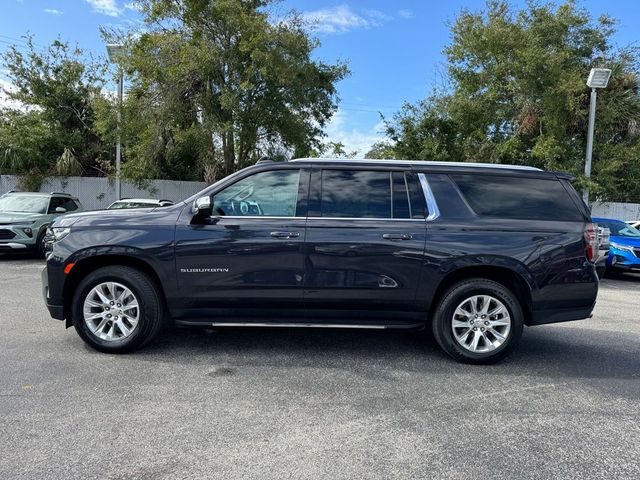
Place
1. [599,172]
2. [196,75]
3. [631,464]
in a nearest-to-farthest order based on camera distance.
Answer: [631,464]
[196,75]
[599,172]

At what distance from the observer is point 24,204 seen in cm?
1267

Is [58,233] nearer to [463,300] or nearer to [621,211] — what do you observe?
[463,300]

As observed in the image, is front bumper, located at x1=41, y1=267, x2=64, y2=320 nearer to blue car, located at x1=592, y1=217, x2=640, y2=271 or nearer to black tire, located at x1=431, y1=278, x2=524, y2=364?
black tire, located at x1=431, y1=278, x2=524, y2=364

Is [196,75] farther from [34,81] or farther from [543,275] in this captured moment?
[543,275]

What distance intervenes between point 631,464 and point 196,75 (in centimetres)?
1459

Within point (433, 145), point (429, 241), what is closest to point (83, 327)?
point (429, 241)

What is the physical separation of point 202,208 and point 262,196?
0.62 metres

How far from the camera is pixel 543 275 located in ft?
15.8

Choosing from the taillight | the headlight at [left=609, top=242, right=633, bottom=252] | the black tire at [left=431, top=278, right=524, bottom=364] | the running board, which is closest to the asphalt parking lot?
the black tire at [left=431, top=278, right=524, bottom=364]

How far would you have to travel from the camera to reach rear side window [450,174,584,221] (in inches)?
195

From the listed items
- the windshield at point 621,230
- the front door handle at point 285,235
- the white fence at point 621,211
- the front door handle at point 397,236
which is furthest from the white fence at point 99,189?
the front door handle at point 397,236

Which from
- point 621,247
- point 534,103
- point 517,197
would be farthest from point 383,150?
point 517,197

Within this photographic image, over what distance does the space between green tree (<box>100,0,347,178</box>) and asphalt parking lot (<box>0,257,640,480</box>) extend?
10.3 metres

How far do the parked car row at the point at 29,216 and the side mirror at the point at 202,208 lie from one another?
256 inches
